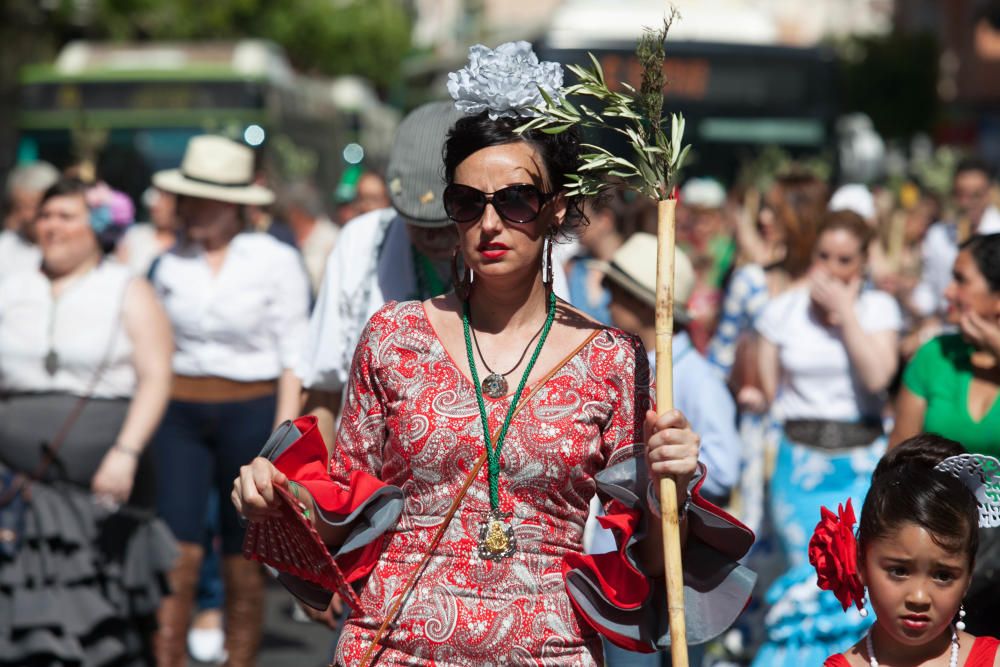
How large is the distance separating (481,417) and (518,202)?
471mm

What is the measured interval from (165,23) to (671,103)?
72.2ft

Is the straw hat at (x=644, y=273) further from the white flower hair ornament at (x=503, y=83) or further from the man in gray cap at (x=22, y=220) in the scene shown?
the man in gray cap at (x=22, y=220)

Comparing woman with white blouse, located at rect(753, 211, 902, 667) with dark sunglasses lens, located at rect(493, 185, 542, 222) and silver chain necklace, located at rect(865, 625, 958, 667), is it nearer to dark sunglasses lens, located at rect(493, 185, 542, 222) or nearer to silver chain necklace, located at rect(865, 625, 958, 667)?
silver chain necklace, located at rect(865, 625, 958, 667)

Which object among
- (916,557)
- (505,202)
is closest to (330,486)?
(505,202)

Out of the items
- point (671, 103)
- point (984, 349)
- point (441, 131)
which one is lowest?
point (984, 349)

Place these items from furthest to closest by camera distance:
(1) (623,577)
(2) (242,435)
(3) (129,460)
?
(2) (242,435) → (3) (129,460) → (1) (623,577)

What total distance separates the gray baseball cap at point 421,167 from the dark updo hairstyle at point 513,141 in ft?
2.50

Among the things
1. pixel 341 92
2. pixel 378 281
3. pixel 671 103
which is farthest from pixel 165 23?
pixel 378 281

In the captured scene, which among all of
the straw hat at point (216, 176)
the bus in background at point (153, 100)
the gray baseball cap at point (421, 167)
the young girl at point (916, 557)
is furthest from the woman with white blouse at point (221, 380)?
the bus in background at point (153, 100)

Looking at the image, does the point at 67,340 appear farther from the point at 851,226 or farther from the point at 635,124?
the point at 635,124

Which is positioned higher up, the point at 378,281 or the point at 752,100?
the point at 752,100

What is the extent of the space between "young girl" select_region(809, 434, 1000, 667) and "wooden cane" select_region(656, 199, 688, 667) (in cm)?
41

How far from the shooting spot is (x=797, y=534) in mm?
6543

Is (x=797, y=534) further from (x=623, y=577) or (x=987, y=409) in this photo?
(x=623, y=577)
